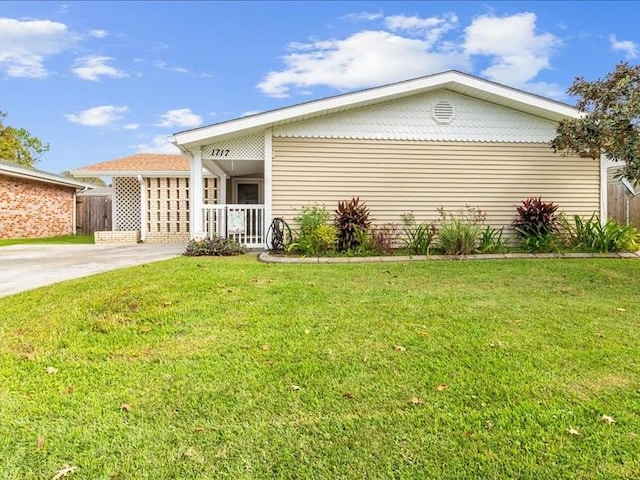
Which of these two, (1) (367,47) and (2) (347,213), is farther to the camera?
(1) (367,47)

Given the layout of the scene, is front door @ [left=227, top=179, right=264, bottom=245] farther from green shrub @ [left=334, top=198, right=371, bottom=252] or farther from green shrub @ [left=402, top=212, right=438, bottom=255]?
green shrub @ [left=402, top=212, right=438, bottom=255]

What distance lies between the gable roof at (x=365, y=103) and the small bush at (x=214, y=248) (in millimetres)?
2184

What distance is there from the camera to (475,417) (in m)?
2.47

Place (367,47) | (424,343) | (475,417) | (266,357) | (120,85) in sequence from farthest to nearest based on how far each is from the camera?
(120,85)
(367,47)
(424,343)
(266,357)
(475,417)

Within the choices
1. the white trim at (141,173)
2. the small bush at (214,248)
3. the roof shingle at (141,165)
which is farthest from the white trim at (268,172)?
the roof shingle at (141,165)

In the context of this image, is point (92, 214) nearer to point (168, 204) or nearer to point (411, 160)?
point (168, 204)

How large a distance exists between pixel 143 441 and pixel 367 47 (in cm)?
1339

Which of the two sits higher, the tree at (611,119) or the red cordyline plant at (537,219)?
the tree at (611,119)

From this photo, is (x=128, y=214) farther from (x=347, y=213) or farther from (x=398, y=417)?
(x=398, y=417)

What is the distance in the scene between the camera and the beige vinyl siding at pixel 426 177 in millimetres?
10000

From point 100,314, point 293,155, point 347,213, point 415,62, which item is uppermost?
point 415,62

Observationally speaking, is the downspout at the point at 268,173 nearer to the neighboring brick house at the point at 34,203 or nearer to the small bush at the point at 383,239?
the small bush at the point at 383,239

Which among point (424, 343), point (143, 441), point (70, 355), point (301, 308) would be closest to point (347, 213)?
Answer: point (301, 308)

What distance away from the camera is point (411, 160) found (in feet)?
33.3
